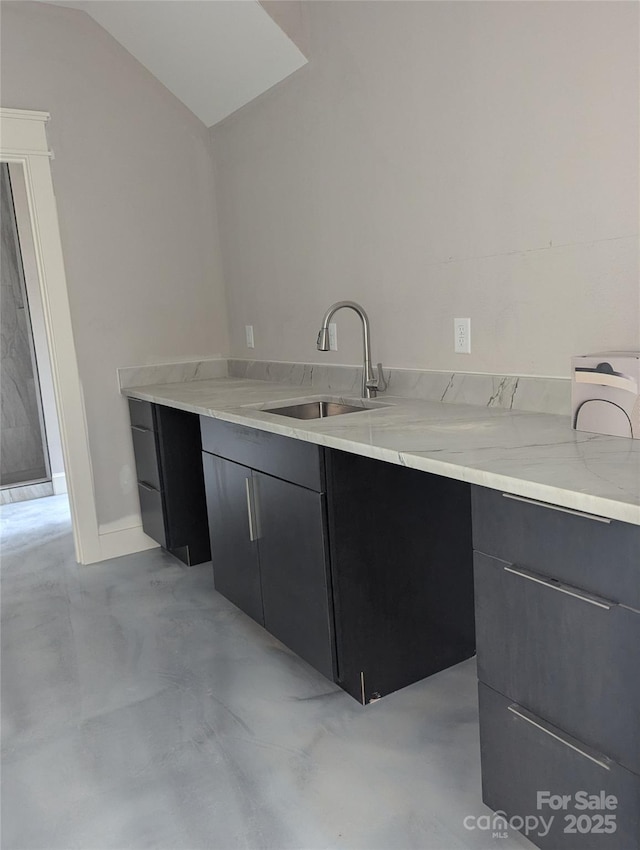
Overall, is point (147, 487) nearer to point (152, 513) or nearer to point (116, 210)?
point (152, 513)

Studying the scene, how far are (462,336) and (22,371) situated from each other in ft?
12.0

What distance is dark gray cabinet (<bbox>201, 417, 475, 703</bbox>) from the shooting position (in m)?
1.90

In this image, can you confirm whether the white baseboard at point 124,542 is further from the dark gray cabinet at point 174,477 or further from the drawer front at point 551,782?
the drawer front at point 551,782

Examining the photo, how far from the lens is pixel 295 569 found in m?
2.05

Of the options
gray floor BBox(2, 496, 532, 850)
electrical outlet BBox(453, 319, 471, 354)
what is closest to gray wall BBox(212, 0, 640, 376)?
electrical outlet BBox(453, 319, 471, 354)

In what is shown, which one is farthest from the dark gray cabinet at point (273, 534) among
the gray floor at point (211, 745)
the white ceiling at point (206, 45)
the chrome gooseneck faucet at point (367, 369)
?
the white ceiling at point (206, 45)

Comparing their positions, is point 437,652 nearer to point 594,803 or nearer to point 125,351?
point 594,803

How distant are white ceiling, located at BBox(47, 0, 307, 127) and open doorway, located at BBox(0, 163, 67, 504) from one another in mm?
1878

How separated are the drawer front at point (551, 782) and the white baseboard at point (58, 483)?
4.11 metres

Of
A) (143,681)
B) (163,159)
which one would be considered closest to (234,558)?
(143,681)

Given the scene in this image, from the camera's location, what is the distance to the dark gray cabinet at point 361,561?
6.23 feet

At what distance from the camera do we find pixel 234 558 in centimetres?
246

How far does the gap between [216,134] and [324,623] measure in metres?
2.56

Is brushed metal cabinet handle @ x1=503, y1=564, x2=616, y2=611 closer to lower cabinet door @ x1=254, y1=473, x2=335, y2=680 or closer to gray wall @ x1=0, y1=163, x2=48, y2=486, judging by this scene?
lower cabinet door @ x1=254, y1=473, x2=335, y2=680
